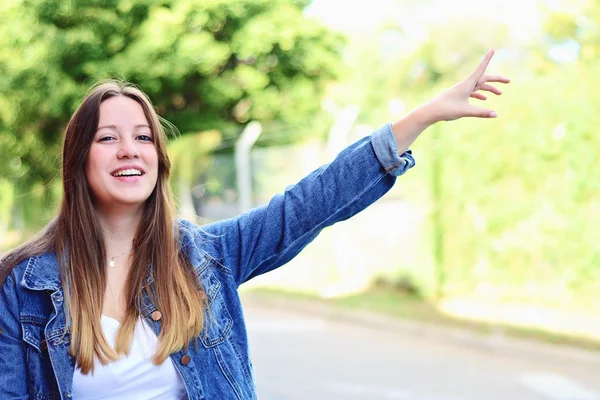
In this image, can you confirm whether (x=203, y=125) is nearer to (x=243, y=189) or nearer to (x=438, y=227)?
(x=243, y=189)

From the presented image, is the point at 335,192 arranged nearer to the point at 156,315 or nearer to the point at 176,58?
the point at 156,315

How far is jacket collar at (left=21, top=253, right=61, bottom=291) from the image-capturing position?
2.07 metres

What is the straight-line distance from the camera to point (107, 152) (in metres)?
2.19

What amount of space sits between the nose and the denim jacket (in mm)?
255

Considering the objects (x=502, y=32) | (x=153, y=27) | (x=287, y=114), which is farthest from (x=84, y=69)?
(x=502, y=32)

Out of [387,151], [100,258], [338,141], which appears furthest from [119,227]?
[338,141]

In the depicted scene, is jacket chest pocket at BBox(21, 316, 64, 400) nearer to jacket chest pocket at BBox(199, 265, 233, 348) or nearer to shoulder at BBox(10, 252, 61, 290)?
shoulder at BBox(10, 252, 61, 290)

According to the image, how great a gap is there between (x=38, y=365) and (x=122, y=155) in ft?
1.82

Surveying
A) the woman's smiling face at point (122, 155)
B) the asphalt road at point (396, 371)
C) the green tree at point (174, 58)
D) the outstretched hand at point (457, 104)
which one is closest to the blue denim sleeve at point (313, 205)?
the outstretched hand at point (457, 104)

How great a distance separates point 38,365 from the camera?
2043 millimetres

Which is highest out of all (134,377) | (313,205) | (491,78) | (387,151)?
(491,78)

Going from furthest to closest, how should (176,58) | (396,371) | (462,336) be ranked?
(176,58) → (462,336) → (396,371)

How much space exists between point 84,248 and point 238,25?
15363 mm

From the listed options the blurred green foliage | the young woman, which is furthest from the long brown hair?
the blurred green foliage
